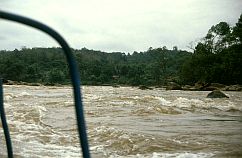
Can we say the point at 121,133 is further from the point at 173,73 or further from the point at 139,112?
the point at 173,73

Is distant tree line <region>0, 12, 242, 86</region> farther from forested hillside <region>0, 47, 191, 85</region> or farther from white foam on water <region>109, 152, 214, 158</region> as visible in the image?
white foam on water <region>109, 152, 214, 158</region>

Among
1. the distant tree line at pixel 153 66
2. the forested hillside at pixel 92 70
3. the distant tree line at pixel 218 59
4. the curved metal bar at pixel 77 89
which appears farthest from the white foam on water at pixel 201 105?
the forested hillside at pixel 92 70

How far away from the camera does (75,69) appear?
167 cm

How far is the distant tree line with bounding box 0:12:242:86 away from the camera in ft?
156

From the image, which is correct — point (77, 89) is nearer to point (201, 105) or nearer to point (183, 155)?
point (183, 155)

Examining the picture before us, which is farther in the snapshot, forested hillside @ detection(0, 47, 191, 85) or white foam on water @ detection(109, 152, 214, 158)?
forested hillside @ detection(0, 47, 191, 85)

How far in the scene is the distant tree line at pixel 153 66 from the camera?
47469mm

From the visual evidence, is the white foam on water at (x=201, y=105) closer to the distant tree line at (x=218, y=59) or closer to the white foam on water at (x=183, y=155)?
the white foam on water at (x=183, y=155)

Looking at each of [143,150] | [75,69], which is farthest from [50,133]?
[75,69]

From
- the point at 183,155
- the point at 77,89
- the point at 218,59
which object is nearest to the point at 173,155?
the point at 183,155

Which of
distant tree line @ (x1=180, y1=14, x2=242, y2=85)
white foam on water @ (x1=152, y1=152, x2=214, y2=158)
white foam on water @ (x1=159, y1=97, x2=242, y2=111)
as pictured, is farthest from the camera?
distant tree line @ (x1=180, y1=14, x2=242, y2=85)

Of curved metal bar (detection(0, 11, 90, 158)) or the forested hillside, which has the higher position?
the forested hillside

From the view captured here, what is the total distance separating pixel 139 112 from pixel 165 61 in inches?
2331

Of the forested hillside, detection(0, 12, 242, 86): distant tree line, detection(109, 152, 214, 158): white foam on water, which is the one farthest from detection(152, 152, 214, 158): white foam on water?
the forested hillside
